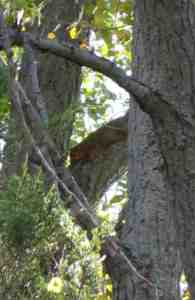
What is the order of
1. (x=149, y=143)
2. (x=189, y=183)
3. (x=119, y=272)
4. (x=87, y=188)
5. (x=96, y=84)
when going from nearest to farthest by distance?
1. (x=189, y=183)
2. (x=119, y=272)
3. (x=149, y=143)
4. (x=87, y=188)
5. (x=96, y=84)

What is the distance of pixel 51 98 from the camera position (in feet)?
17.1

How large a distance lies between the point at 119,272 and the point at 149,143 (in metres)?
0.80

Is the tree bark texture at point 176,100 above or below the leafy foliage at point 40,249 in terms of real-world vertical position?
above

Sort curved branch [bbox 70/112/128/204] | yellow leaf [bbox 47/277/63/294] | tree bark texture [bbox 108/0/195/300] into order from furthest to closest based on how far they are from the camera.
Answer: curved branch [bbox 70/112/128/204] < tree bark texture [bbox 108/0/195/300] < yellow leaf [bbox 47/277/63/294]

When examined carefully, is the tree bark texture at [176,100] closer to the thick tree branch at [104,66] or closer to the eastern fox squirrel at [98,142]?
the thick tree branch at [104,66]

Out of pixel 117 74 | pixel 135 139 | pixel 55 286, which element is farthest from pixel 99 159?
pixel 55 286

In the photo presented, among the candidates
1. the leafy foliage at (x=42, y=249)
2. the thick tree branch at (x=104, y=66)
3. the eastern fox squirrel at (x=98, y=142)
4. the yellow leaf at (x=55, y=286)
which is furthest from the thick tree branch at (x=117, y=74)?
the eastern fox squirrel at (x=98, y=142)

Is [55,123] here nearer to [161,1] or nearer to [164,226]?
[164,226]

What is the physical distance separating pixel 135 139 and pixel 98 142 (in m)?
1.44

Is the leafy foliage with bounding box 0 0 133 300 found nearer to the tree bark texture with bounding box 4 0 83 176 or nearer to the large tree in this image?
the large tree

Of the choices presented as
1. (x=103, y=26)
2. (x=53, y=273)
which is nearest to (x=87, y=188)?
(x=103, y=26)

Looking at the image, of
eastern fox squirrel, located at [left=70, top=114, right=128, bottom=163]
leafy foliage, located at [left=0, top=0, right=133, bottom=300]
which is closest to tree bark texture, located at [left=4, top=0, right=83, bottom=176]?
eastern fox squirrel, located at [left=70, top=114, right=128, bottom=163]

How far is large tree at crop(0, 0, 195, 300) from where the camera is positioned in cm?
246

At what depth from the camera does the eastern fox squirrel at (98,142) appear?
16.9ft
